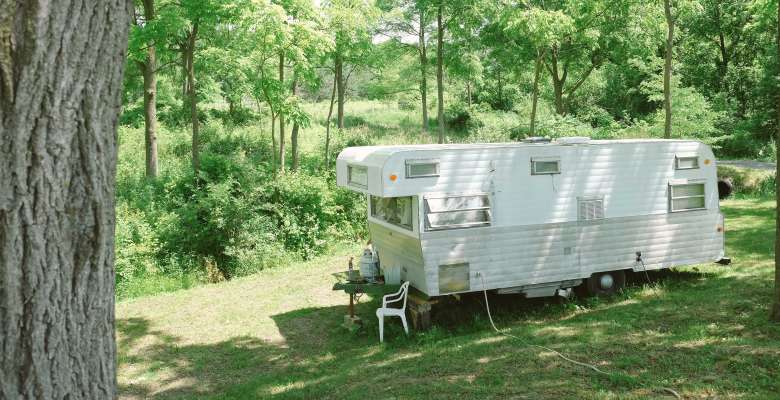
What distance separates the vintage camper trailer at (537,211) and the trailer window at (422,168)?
0.7 inches

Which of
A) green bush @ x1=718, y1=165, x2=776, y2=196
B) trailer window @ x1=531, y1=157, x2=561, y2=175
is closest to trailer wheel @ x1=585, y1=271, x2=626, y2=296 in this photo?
trailer window @ x1=531, y1=157, x2=561, y2=175

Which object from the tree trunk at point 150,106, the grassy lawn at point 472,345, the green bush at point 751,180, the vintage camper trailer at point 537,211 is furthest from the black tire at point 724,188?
the tree trunk at point 150,106

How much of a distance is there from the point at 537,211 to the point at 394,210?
6.97 feet

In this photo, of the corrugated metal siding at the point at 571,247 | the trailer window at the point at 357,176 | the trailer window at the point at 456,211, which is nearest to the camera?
the trailer window at the point at 456,211

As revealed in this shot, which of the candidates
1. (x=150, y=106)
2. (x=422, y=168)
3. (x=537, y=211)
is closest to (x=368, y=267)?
(x=422, y=168)

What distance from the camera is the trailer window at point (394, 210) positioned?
9508 millimetres

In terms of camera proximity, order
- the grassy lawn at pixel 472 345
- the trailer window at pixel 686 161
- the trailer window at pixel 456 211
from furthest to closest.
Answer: the trailer window at pixel 686 161
the trailer window at pixel 456 211
the grassy lawn at pixel 472 345

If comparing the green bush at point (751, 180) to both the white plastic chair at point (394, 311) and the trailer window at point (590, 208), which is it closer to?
the trailer window at point (590, 208)

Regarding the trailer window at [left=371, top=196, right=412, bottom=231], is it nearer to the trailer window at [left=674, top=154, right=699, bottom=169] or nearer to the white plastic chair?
the white plastic chair

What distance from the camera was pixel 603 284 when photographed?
10.2 m

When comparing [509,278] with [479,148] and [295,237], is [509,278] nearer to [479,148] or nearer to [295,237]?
[479,148]

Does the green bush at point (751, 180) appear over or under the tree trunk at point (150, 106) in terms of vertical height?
under

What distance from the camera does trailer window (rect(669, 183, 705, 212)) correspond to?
10453 mm

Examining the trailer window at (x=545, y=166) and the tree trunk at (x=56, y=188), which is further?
the trailer window at (x=545, y=166)
